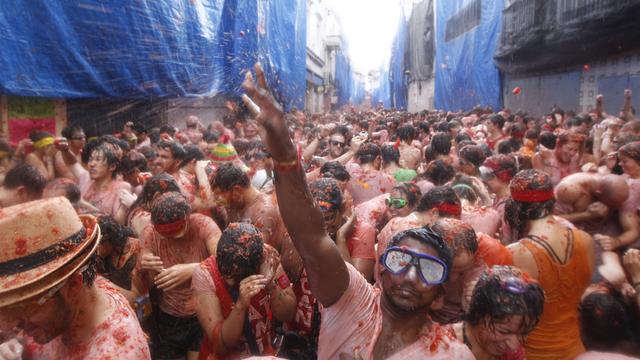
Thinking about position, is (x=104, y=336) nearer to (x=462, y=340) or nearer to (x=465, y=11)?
(x=462, y=340)

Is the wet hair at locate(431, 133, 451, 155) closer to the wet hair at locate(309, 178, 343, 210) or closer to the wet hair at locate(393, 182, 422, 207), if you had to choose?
the wet hair at locate(393, 182, 422, 207)

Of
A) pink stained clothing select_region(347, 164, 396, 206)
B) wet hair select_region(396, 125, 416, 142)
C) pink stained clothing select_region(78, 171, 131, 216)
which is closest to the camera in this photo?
pink stained clothing select_region(78, 171, 131, 216)

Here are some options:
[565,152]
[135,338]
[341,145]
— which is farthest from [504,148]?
[135,338]

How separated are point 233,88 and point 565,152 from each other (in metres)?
9.08

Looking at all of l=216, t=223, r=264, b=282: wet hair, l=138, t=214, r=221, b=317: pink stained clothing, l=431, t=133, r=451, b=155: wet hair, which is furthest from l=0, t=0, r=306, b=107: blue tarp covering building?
l=431, t=133, r=451, b=155: wet hair

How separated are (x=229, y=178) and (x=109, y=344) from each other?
6.98 ft

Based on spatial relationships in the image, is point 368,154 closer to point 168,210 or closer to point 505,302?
point 168,210

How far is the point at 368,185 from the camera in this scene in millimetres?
5203

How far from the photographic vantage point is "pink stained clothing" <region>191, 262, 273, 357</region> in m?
2.59

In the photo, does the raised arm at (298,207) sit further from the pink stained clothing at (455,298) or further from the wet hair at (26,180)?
the wet hair at (26,180)

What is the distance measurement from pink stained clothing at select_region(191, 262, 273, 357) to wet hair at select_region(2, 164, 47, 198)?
6.84 feet

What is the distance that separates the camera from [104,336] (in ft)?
5.76

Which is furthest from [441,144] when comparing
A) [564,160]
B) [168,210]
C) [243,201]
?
[168,210]

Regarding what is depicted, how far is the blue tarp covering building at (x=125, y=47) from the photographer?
19.5 ft
